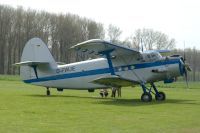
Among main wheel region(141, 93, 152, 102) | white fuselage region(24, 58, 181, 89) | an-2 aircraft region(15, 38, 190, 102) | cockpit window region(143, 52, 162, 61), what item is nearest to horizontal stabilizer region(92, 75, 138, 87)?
an-2 aircraft region(15, 38, 190, 102)

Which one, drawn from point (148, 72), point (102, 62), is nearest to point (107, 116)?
point (148, 72)

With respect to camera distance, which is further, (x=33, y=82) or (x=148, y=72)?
(x=33, y=82)

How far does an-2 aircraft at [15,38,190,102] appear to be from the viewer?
2189 cm

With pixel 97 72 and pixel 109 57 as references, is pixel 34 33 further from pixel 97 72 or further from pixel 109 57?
pixel 109 57

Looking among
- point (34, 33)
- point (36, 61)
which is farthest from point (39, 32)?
point (36, 61)

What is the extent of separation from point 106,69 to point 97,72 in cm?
63

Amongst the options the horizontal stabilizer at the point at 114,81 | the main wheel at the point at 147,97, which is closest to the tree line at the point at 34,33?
the horizontal stabilizer at the point at 114,81

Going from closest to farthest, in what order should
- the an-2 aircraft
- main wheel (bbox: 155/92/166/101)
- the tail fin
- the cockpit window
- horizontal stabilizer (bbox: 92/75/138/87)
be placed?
horizontal stabilizer (bbox: 92/75/138/87) < the an-2 aircraft < the cockpit window < main wheel (bbox: 155/92/166/101) < the tail fin

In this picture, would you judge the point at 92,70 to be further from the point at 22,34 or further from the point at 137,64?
the point at 22,34

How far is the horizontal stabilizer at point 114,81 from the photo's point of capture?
21.4 meters

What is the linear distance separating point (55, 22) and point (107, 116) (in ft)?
285

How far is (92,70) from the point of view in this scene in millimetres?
24828

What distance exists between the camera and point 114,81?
72.8ft

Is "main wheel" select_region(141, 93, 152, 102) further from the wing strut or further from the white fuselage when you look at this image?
the wing strut
